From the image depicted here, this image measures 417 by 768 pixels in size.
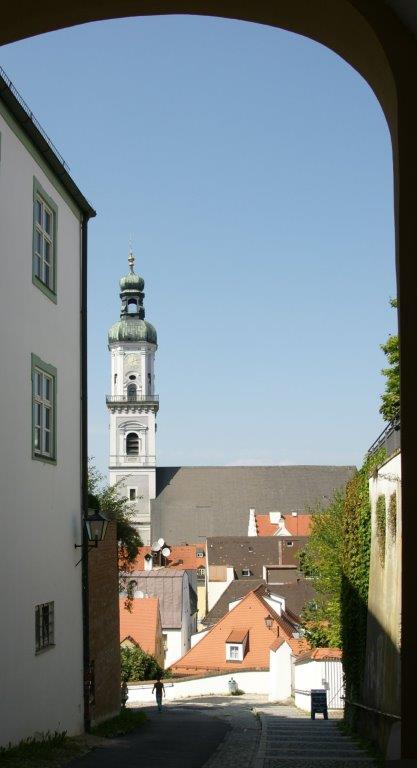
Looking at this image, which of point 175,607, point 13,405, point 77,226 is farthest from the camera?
point 175,607

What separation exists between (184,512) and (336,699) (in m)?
72.8

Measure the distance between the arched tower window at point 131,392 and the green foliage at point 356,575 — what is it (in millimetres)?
92157

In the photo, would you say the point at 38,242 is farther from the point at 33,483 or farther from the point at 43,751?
the point at 43,751

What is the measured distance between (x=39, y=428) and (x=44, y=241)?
278cm

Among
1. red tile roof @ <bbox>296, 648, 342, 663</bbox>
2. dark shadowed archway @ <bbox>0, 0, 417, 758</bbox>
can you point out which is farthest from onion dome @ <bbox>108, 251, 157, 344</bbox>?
dark shadowed archway @ <bbox>0, 0, 417, 758</bbox>

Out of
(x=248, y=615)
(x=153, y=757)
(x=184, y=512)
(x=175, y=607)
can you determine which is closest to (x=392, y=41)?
(x=153, y=757)

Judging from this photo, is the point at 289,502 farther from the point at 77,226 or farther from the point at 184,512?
the point at 77,226

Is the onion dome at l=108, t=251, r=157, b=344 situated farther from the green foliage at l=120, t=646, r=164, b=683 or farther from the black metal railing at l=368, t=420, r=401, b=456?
the black metal railing at l=368, t=420, r=401, b=456

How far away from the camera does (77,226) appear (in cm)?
1689

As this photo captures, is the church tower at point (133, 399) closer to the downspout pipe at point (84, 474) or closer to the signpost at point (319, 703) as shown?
the signpost at point (319, 703)

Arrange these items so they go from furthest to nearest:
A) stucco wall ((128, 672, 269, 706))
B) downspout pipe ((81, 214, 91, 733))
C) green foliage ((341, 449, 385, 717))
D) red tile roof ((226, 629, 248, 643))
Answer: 1. red tile roof ((226, 629, 248, 643))
2. stucco wall ((128, 672, 269, 706))
3. green foliage ((341, 449, 385, 717))
4. downspout pipe ((81, 214, 91, 733))

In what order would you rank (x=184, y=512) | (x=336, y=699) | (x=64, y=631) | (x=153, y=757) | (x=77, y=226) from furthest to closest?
(x=184, y=512)
(x=336, y=699)
(x=77, y=226)
(x=64, y=631)
(x=153, y=757)

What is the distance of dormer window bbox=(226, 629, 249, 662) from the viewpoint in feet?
172

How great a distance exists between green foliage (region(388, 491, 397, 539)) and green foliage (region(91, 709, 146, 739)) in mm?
5804
